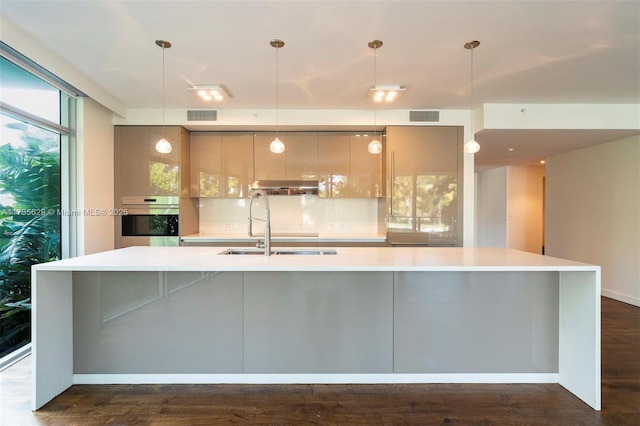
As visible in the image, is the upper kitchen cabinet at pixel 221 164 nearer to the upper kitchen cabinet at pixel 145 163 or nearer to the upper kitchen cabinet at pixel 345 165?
the upper kitchen cabinet at pixel 145 163

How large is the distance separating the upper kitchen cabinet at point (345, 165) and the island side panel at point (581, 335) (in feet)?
8.27

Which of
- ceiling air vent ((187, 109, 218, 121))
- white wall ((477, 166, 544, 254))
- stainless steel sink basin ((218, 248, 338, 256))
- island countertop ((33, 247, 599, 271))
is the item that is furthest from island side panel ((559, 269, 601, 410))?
white wall ((477, 166, 544, 254))

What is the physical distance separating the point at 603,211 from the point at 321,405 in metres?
5.09

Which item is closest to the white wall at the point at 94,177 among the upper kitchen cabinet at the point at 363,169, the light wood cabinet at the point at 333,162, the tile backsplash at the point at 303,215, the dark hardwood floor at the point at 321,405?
the tile backsplash at the point at 303,215

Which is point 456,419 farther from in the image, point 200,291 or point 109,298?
point 109,298

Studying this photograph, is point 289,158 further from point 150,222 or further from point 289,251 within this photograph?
point 150,222

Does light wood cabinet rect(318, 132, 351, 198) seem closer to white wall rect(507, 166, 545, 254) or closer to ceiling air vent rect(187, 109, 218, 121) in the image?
ceiling air vent rect(187, 109, 218, 121)

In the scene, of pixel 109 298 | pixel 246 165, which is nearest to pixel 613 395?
pixel 109 298

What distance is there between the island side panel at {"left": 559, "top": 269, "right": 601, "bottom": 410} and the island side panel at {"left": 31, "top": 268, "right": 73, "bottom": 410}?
3467mm

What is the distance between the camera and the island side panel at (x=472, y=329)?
2.23 m

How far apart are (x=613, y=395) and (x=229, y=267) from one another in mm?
2738

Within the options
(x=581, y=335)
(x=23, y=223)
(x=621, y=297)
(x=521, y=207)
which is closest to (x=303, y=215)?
(x=23, y=223)

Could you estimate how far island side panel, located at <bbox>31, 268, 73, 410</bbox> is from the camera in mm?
1906

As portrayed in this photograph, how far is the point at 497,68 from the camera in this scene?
9.43ft
